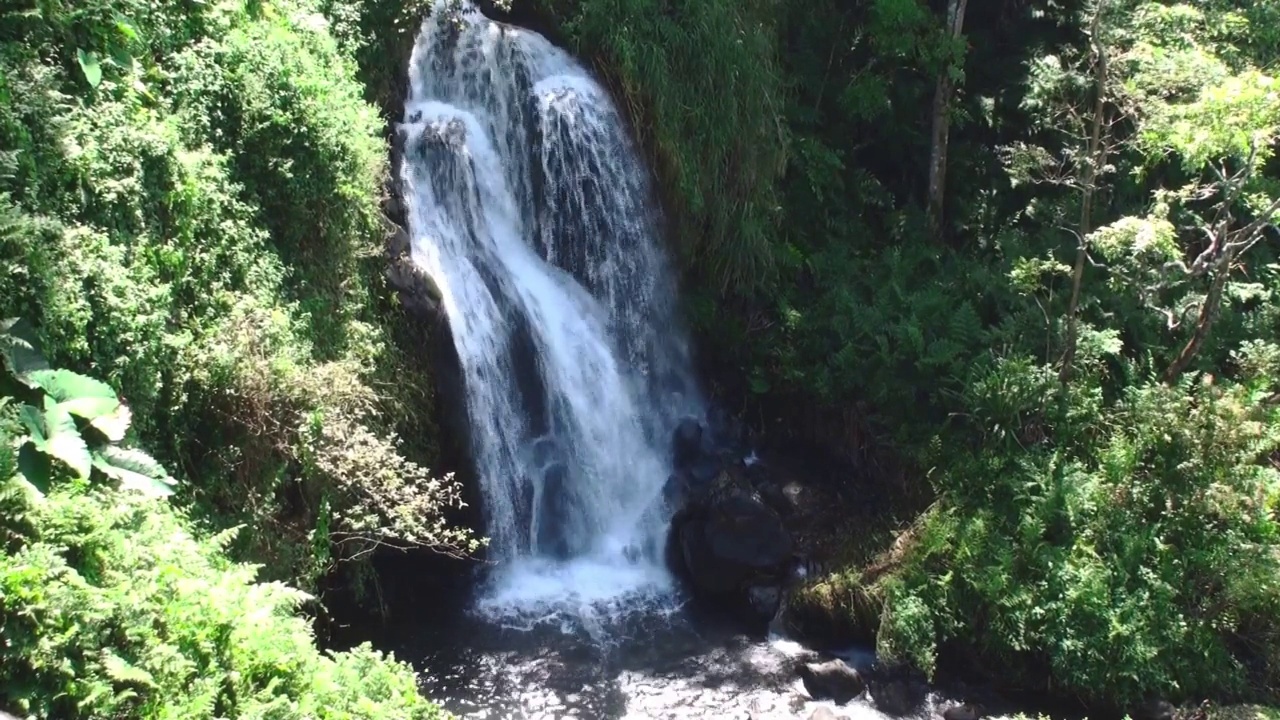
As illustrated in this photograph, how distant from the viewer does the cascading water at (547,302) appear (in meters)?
11.5

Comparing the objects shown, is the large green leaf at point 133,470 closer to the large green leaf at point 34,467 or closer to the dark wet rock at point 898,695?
the large green leaf at point 34,467

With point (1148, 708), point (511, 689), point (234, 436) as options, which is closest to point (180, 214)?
point (234, 436)

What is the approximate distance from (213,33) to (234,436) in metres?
3.96

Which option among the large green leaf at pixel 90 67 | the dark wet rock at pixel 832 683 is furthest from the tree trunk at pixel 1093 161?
the large green leaf at pixel 90 67

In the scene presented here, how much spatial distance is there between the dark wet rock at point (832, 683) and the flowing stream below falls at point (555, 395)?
0.17 meters

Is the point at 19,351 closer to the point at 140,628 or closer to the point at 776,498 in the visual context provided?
the point at 140,628

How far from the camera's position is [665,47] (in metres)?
13.5

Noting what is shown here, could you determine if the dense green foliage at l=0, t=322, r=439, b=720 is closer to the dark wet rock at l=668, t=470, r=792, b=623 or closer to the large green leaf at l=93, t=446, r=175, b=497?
the large green leaf at l=93, t=446, r=175, b=497

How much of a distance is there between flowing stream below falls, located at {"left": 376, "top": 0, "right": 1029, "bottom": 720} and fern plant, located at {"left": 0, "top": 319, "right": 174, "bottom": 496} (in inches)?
169

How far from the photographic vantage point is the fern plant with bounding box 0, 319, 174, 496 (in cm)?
580

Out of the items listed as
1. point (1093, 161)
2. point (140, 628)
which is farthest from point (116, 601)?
point (1093, 161)

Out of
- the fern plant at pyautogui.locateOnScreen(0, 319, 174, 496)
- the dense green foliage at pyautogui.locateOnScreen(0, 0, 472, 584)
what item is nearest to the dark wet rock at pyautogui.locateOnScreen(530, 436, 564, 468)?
the dense green foliage at pyautogui.locateOnScreen(0, 0, 472, 584)

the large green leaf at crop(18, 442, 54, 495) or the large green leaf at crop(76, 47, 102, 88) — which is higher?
the large green leaf at crop(76, 47, 102, 88)

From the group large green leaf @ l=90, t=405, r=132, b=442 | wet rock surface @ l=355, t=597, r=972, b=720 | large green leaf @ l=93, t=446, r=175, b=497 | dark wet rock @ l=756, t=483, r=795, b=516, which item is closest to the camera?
large green leaf @ l=90, t=405, r=132, b=442
